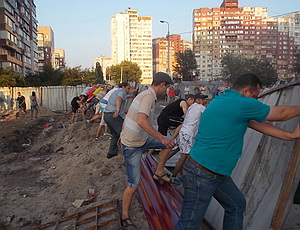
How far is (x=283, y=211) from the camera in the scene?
96.2 inches

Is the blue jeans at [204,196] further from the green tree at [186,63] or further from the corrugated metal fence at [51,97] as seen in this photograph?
the green tree at [186,63]

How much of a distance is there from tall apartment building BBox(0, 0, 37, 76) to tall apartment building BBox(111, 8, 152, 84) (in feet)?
217

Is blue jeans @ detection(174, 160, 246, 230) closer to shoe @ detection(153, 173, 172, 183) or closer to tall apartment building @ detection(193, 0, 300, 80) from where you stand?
shoe @ detection(153, 173, 172, 183)

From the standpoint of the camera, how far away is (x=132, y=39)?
143125mm

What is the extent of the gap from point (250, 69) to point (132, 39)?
10532 centimetres

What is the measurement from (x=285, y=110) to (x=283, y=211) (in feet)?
2.76

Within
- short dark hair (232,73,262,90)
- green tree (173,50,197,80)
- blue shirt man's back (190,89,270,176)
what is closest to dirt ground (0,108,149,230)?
blue shirt man's back (190,89,270,176)

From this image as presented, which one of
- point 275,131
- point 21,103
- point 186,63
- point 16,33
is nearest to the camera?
point 275,131

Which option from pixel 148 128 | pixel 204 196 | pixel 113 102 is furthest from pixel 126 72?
pixel 204 196

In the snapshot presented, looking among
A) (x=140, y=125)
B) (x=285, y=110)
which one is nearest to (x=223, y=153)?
(x=285, y=110)

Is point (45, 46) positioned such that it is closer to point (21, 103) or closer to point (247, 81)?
point (21, 103)

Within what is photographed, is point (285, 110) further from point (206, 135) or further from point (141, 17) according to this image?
point (141, 17)

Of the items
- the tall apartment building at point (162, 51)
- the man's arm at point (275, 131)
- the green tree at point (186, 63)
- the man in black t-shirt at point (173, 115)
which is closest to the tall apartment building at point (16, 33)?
the green tree at point (186, 63)

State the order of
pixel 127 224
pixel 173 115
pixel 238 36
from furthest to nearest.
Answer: pixel 238 36 → pixel 173 115 → pixel 127 224
